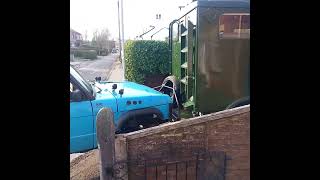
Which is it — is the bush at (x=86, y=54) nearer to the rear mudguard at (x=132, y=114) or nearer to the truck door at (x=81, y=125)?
the rear mudguard at (x=132, y=114)

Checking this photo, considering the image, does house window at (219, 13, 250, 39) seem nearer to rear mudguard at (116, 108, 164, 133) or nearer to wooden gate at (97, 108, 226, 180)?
rear mudguard at (116, 108, 164, 133)

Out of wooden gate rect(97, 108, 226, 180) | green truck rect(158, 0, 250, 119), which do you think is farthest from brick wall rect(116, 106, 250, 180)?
green truck rect(158, 0, 250, 119)

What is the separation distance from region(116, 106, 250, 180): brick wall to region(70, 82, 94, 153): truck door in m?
1.31

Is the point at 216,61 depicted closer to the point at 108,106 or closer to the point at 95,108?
the point at 108,106

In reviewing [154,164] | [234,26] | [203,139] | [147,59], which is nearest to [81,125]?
[154,164]

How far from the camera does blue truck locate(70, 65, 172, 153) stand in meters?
4.18

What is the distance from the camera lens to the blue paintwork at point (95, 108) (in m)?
4.17
